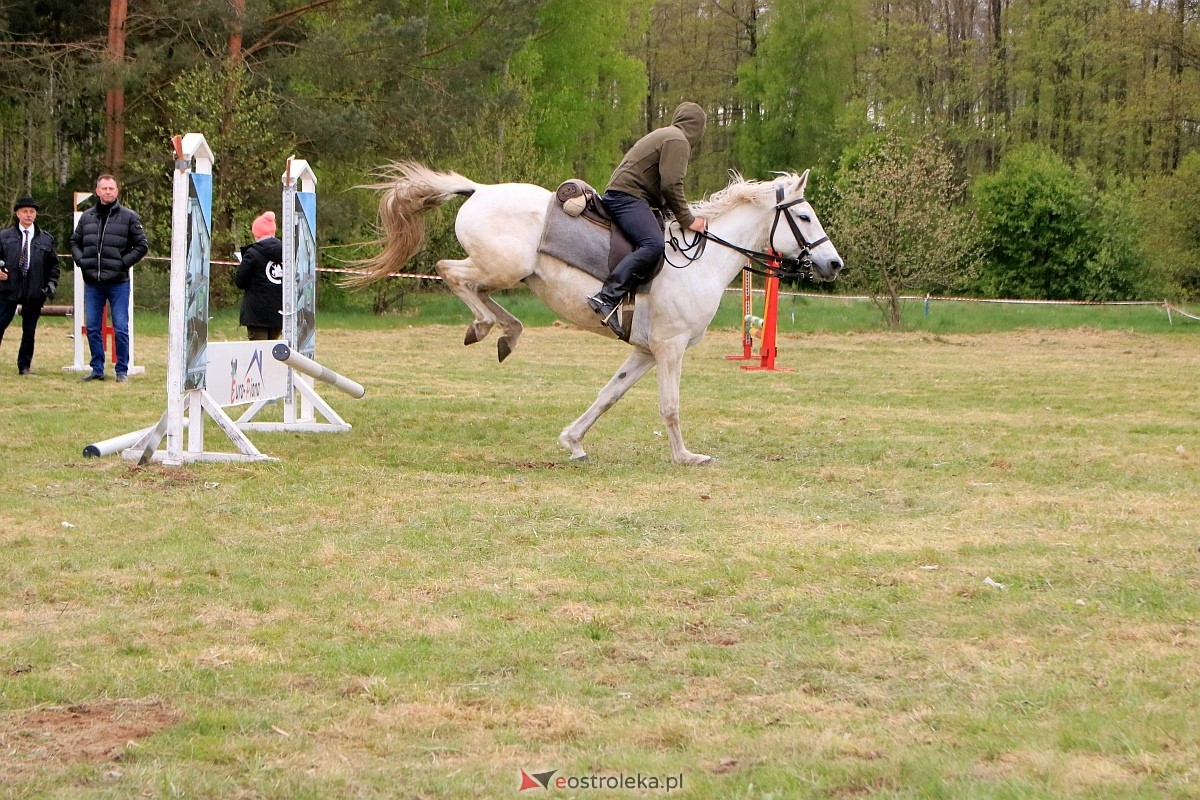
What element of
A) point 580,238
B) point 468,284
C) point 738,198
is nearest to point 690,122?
point 738,198

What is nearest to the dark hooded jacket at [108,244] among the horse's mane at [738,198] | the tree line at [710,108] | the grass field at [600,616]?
the tree line at [710,108]

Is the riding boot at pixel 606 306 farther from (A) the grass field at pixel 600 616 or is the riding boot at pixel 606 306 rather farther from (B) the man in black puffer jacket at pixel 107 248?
(B) the man in black puffer jacket at pixel 107 248

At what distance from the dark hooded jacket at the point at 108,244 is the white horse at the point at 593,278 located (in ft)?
15.3

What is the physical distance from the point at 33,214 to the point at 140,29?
50.3 ft

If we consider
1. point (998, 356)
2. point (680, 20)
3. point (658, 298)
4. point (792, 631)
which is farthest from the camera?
point (680, 20)

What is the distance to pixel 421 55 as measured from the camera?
1187 inches

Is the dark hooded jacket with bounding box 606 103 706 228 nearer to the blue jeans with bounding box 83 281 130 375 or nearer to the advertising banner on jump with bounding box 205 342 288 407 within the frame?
the advertising banner on jump with bounding box 205 342 288 407

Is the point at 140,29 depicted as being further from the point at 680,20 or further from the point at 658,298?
the point at 680,20

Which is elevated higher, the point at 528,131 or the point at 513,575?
the point at 528,131

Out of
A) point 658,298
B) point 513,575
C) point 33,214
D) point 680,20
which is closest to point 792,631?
point 513,575

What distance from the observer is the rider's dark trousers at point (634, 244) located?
9117mm

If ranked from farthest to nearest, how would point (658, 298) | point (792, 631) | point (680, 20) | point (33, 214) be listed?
point (680, 20)
point (33, 214)
point (658, 298)
point (792, 631)

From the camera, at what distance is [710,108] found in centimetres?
5506

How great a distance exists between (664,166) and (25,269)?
846 centimetres
